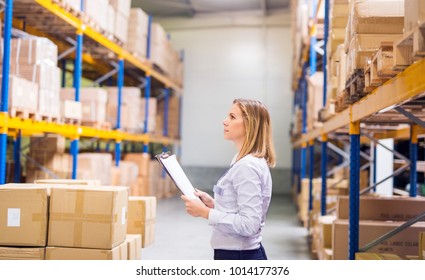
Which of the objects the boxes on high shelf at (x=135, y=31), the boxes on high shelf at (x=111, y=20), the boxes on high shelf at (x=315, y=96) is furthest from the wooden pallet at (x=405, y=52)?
the boxes on high shelf at (x=135, y=31)

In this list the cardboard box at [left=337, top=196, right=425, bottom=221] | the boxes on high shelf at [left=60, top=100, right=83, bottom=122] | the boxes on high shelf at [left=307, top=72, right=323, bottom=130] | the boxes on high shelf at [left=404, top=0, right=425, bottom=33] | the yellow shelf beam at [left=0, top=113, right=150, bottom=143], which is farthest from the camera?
the boxes on high shelf at [left=307, top=72, right=323, bottom=130]

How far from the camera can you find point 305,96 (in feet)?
35.2

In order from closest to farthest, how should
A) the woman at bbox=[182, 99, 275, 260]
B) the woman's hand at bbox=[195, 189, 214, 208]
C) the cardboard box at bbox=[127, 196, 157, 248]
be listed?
the woman at bbox=[182, 99, 275, 260], the woman's hand at bbox=[195, 189, 214, 208], the cardboard box at bbox=[127, 196, 157, 248]

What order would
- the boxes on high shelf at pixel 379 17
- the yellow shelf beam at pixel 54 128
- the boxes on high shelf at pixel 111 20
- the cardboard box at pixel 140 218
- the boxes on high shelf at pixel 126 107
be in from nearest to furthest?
the boxes on high shelf at pixel 379 17
the cardboard box at pixel 140 218
the yellow shelf beam at pixel 54 128
the boxes on high shelf at pixel 111 20
the boxes on high shelf at pixel 126 107

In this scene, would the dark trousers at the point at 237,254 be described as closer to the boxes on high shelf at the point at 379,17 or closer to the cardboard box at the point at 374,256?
the cardboard box at the point at 374,256

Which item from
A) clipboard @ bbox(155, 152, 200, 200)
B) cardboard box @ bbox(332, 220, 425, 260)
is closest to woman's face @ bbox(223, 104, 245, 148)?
clipboard @ bbox(155, 152, 200, 200)

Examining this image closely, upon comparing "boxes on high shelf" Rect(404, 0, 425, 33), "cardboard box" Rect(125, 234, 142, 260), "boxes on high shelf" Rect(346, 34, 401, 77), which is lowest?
"cardboard box" Rect(125, 234, 142, 260)

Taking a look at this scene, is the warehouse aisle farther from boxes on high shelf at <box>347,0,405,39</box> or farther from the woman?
the woman

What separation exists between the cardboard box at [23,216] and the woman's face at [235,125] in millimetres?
1669

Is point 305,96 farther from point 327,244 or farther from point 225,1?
point 225,1

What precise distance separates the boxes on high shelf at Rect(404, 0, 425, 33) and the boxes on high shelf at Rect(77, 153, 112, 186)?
6680 mm

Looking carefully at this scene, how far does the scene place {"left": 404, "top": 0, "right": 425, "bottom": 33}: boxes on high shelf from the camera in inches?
87.8

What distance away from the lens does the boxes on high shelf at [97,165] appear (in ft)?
27.7

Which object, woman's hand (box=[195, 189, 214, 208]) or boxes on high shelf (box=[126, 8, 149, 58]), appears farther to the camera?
boxes on high shelf (box=[126, 8, 149, 58])
